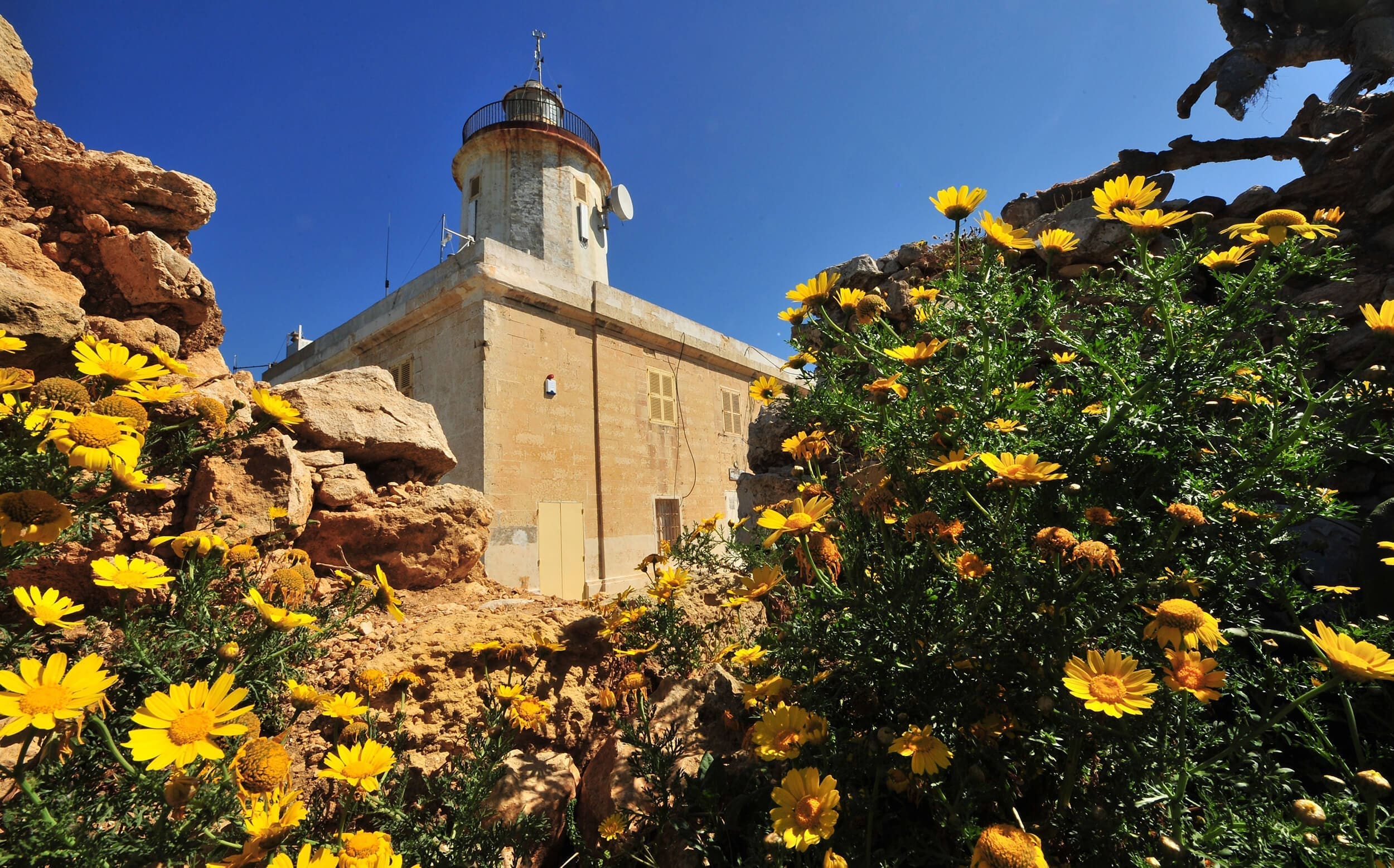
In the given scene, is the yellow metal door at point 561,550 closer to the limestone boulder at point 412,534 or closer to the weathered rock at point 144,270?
the limestone boulder at point 412,534

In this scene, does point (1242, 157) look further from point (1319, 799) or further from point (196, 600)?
point (196, 600)

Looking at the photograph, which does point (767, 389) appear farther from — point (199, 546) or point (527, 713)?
point (199, 546)

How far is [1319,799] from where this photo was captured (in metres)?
1.40

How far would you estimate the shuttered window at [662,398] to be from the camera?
35.2 ft

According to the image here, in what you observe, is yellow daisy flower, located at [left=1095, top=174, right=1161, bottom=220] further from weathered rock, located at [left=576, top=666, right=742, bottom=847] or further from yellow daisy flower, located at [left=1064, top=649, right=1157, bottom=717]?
weathered rock, located at [left=576, top=666, right=742, bottom=847]

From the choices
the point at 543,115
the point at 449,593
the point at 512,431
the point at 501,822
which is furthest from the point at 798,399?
the point at 543,115

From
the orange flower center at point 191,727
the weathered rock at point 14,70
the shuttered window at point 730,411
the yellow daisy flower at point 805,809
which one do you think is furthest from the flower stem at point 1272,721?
the shuttered window at point 730,411

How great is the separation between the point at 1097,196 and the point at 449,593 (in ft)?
11.6

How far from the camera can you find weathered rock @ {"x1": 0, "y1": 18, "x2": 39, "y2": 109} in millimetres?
2469

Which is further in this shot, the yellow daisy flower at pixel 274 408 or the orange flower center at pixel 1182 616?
the yellow daisy flower at pixel 274 408

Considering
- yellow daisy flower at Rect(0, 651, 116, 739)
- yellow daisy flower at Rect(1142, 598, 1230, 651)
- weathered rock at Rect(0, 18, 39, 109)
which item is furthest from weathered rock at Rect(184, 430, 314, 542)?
yellow daisy flower at Rect(1142, 598, 1230, 651)

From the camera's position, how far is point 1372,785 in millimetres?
957

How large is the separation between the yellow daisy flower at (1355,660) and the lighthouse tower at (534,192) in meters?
12.6

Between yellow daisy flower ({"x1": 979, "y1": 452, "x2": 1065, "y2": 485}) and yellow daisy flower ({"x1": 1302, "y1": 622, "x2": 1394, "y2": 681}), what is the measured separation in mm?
464
